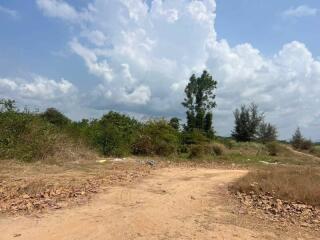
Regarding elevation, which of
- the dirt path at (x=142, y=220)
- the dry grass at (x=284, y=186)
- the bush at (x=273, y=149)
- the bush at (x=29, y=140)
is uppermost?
the bush at (x=273, y=149)

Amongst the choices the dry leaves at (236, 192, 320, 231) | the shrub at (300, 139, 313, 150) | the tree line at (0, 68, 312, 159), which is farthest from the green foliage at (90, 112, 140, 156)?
the shrub at (300, 139, 313, 150)

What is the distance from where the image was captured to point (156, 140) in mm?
28141

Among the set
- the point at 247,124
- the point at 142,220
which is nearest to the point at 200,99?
the point at 247,124

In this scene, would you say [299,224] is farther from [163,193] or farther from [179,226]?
[163,193]

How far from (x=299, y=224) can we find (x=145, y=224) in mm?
2806

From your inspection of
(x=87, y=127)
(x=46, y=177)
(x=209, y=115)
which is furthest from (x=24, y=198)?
(x=209, y=115)

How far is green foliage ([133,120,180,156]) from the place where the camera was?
27.5 meters

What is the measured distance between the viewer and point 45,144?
62.2 ft

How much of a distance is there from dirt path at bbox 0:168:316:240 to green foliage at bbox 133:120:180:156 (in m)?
15.3

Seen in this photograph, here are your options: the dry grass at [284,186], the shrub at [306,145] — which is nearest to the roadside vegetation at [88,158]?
the dry grass at [284,186]

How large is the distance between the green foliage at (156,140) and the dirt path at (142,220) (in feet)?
50.0

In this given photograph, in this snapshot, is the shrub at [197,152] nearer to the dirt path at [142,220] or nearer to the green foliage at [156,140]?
the green foliage at [156,140]

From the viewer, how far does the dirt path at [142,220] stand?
26.5 feet

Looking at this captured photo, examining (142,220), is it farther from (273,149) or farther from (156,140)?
(273,149)
